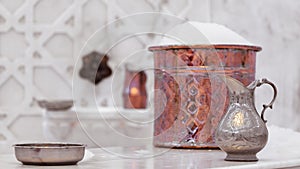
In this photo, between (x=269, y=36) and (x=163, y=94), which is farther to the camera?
(x=269, y=36)

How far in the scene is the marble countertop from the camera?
709 mm

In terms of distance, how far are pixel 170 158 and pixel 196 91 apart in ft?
0.52

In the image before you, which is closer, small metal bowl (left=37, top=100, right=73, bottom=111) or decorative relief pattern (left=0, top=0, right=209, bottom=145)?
small metal bowl (left=37, top=100, right=73, bottom=111)

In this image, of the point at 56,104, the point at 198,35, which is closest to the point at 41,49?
the point at 56,104

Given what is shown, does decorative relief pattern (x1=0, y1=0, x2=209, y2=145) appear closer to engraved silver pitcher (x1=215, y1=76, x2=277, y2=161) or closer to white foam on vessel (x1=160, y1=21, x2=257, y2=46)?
white foam on vessel (x1=160, y1=21, x2=257, y2=46)

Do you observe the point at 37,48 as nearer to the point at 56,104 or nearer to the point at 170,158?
the point at 56,104

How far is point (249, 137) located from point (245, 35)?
3.59 ft

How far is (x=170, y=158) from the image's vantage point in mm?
797

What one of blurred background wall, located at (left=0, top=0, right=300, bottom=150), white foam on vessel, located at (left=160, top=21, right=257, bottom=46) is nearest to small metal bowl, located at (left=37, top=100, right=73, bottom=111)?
blurred background wall, located at (left=0, top=0, right=300, bottom=150)

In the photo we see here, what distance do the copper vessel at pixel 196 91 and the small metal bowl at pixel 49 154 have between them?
0.85 feet

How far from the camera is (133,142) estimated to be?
39.8 inches

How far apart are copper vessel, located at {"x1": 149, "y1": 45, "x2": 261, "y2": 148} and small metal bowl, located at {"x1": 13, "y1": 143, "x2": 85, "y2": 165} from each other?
260mm

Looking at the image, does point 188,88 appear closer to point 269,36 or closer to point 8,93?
point 269,36

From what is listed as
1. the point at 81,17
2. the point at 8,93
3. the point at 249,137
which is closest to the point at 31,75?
the point at 8,93
